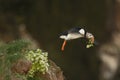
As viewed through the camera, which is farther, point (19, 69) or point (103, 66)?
point (103, 66)

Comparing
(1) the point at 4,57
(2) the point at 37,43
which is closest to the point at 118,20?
(2) the point at 37,43

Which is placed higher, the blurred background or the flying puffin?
the blurred background

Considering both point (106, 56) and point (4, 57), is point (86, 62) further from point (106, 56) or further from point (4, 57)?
point (4, 57)

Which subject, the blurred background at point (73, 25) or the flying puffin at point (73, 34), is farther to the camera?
the blurred background at point (73, 25)

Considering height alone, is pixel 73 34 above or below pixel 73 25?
below

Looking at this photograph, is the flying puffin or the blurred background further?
the blurred background

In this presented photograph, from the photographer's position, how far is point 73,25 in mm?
12508

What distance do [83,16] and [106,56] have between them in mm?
998

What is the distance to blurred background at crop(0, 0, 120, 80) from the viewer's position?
41.7ft

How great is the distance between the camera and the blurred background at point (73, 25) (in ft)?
41.7

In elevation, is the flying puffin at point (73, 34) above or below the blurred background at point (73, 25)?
below

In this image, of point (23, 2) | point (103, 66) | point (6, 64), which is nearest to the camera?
point (6, 64)

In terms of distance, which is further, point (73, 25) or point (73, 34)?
point (73, 25)

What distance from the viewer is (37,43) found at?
13047 mm
